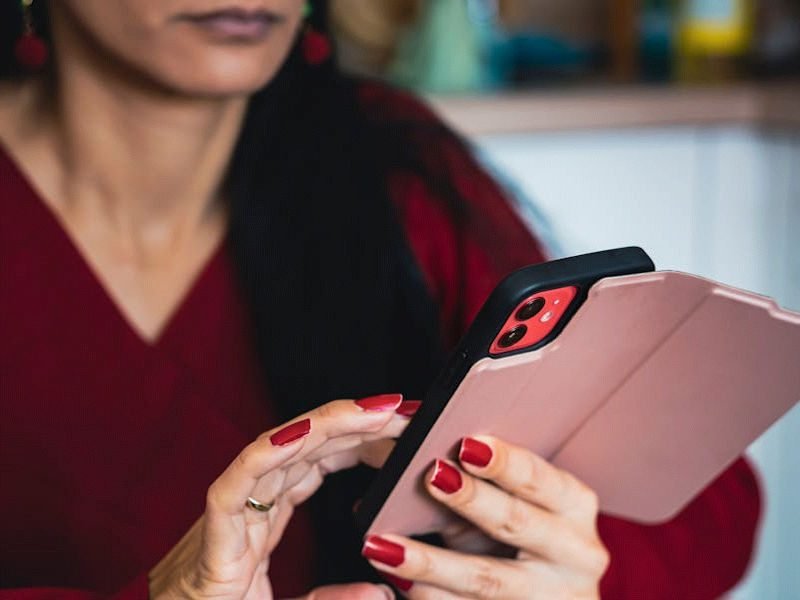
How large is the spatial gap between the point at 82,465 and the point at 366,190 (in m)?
0.29

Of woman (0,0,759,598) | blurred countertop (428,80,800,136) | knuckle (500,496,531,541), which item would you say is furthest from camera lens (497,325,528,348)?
blurred countertop (428,80,800,136)

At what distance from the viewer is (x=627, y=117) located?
4.41 feet

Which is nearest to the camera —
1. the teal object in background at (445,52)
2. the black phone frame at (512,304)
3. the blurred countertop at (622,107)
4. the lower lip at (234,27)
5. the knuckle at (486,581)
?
the black phone frame at (512,304)

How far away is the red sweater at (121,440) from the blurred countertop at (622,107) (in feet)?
1.80

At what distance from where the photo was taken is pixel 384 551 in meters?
0.54

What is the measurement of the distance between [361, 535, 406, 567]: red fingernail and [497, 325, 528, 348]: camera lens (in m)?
0.13

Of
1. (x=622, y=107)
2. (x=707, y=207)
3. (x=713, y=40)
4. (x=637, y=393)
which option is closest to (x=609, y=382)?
(x=637, y=393)

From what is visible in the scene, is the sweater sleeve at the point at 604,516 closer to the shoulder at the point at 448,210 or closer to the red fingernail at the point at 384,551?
the shoulder at the point at 448,210

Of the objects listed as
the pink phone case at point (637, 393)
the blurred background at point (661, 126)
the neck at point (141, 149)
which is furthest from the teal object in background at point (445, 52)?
the pink phone case at point (637, 393)

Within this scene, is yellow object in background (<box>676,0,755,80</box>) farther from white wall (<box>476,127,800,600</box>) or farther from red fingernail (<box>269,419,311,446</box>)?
red fingernail (<box>269,419,311,446</box>)

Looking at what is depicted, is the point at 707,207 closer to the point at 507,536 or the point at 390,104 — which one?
the point at 390,104

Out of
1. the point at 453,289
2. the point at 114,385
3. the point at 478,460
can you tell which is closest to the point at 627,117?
the point at 453,289

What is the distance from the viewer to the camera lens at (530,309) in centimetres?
46

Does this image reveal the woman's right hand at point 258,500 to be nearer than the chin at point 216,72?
Yes
